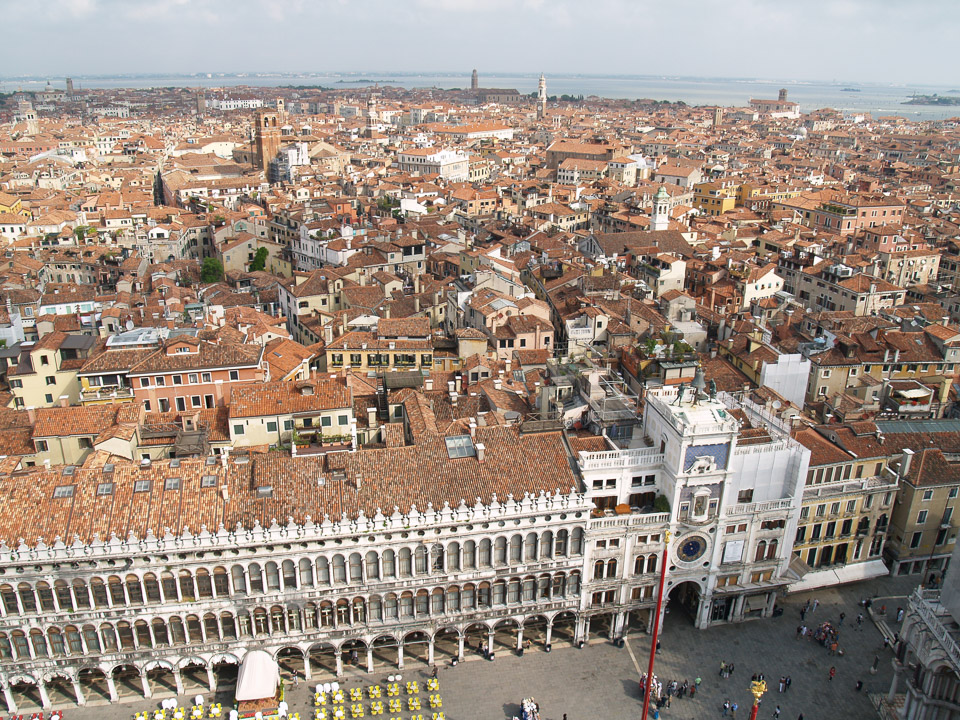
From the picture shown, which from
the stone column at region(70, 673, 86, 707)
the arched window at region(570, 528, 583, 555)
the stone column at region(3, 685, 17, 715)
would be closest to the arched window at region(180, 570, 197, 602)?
the stone column at region(70, 673, 86, 707)

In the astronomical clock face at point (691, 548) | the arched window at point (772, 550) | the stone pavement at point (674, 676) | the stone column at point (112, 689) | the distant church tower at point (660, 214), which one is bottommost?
the stone pavement at point (674, 676)

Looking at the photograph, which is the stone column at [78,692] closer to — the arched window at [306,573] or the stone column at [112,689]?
the stone column at [112,689]

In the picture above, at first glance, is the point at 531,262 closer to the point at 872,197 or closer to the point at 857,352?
the point at 857,352

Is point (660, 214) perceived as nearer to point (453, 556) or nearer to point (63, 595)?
point (453, 556)

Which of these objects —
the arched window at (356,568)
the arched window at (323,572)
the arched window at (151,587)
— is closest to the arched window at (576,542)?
the arched window at (356,568)

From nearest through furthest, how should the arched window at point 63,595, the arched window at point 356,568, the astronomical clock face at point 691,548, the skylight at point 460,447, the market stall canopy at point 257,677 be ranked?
1. the arched window at point 63,595
2. the market stall canopy at point 257,677
3. the arched window at point 356,568
4. the skylight at point 460,447
5. the astronomical clock face at point 691,548

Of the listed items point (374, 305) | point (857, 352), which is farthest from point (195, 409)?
point (857, 352)

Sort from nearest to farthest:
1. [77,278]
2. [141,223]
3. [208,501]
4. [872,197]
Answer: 1. [208,501]
2. [77,278]
3. [141,223]
4. [872,197]

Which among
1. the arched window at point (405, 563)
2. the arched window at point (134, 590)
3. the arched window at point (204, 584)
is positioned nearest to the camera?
the arched window at point (134, 590)
